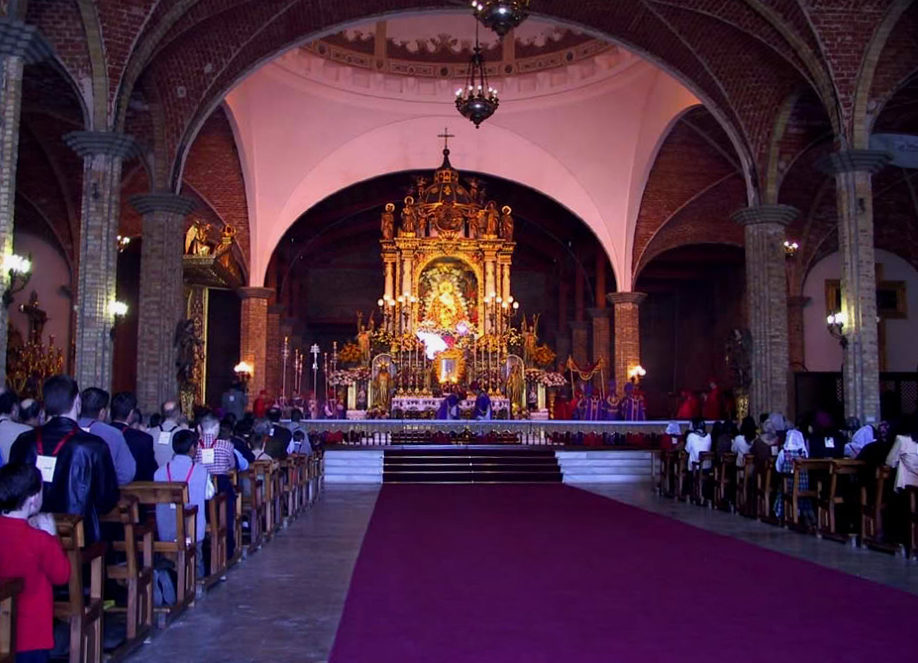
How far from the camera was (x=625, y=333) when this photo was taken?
23.9 metres

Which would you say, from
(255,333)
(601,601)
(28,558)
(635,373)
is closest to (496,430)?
(635,373)

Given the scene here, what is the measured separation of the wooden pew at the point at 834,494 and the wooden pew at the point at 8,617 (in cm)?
756

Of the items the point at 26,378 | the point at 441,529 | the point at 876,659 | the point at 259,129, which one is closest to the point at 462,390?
the point at 259,129

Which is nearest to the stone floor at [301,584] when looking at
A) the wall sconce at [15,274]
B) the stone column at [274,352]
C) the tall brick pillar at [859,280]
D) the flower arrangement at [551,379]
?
the tall brick pillar at [859,280]

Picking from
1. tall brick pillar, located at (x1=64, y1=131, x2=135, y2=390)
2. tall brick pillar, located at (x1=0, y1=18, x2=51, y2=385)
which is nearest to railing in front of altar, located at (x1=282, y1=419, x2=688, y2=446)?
tall brick pillar, located at (x1=64, y1=131, x2=135, y2=390)

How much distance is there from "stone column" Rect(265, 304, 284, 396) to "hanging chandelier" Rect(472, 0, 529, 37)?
51.9 ft

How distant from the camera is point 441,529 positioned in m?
9.00

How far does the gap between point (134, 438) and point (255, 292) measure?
695 inches

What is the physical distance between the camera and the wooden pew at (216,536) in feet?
20.3

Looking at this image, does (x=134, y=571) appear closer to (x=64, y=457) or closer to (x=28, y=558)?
(x=64, y=457)

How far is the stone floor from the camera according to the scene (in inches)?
183

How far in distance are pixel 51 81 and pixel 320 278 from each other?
15.7 m

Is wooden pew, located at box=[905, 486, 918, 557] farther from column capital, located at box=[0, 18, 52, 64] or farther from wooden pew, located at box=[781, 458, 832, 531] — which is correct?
column capital, located at box=[0, 18, 52, 64]

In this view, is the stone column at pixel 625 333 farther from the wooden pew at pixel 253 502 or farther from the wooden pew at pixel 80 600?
the wooden pew at pixel 80 600
